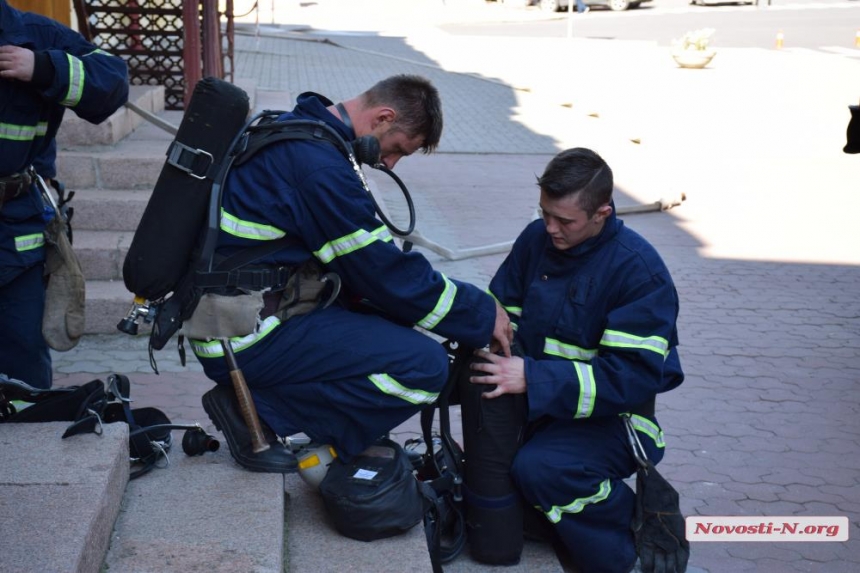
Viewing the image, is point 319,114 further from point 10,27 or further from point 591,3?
point 591,3

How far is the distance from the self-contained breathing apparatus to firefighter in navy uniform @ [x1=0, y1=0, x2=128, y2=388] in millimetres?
720

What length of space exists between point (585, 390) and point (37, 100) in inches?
86.8

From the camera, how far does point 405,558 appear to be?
3305mm

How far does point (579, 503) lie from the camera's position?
3488 millimetres

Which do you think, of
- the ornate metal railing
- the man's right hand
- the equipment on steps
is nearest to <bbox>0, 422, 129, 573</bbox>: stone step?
the equipment on steps

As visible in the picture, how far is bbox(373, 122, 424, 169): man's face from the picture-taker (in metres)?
3.51

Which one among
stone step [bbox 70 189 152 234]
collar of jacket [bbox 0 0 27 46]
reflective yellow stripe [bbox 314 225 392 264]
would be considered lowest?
stone step [bbox 70 189 152 234]

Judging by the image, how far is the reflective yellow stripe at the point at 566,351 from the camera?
359 centimetres

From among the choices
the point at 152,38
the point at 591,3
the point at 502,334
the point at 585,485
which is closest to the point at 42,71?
the point at 502,334

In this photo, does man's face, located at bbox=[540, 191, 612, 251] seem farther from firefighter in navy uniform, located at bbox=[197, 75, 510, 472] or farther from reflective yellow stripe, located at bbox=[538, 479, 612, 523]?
reflective yellow stripe, located at bbox=[538, 479, 612, 523]

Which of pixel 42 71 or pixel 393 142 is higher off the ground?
pixel 42 71

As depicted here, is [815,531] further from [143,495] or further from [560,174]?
[143,495]

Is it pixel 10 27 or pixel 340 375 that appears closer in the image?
pixel 340 375

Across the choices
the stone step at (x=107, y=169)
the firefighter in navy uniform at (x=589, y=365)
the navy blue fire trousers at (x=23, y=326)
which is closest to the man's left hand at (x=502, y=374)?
the firefighter in navy uniform at (x=589, y=365)
